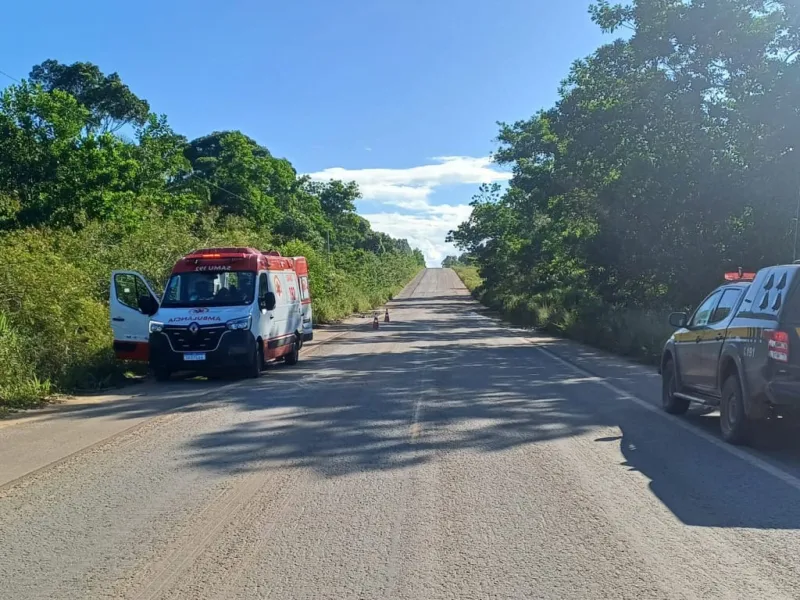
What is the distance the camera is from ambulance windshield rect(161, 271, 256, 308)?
16281mm

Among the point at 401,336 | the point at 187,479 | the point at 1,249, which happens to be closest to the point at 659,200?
the point at 401,336

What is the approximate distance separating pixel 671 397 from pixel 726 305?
6.19 ft

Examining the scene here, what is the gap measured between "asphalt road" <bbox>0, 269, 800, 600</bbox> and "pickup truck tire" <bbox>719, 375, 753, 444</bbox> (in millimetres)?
204

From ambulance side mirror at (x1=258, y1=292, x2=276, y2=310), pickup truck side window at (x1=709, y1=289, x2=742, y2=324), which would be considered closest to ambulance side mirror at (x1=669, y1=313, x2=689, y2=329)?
pickup truck side window at (x1=709, y1=289, x2=742, y2=324)

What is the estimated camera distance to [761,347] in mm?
8133

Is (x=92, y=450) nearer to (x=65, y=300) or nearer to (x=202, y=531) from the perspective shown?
(x=202, y=531)

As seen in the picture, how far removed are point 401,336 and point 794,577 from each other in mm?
25397

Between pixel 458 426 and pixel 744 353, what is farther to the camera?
pixel 458 426

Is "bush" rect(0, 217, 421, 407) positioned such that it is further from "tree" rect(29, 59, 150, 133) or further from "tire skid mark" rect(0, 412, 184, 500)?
"tree" rect(29, 59, 150, 133)

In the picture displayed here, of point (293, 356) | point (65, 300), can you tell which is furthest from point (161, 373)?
point (293, 356)

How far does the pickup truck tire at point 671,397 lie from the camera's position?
11.0m

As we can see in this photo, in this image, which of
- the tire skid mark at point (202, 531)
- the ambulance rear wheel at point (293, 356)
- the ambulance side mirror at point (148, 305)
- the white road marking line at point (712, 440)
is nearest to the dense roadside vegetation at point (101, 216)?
the ambulance side mirror at point (148, 305)

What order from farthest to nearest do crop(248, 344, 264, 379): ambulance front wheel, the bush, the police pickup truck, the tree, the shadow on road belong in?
the tree → crop(248, 344, 264, 379): ambulance front wheel → the bush → the police pickup truck → the shadow on road

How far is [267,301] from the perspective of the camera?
16.5 metres
